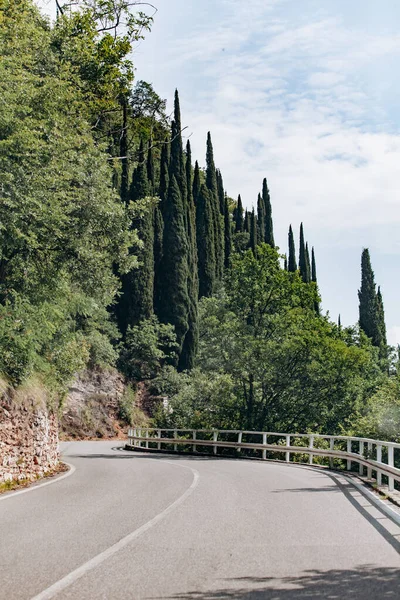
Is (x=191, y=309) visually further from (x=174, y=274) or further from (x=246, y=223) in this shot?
(x=246, y=223)

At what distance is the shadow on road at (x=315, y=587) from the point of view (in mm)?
5762

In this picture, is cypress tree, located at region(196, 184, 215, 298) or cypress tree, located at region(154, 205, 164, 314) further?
cypress tree, located at region(196, 184, 215, 298)

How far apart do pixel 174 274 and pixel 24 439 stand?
1762 inches

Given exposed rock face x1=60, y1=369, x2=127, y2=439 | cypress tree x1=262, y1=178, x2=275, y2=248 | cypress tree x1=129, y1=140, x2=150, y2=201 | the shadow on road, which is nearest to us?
the shadow on road

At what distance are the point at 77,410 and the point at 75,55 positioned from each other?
106ft

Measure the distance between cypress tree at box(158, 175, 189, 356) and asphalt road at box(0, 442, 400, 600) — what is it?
4710 cm

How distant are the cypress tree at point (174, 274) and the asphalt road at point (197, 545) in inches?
1854

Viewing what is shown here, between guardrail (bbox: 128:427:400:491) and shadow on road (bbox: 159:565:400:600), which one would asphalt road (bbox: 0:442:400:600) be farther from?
guardrail (bbox: 128:427:400:491)

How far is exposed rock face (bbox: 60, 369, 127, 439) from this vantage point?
173 feet

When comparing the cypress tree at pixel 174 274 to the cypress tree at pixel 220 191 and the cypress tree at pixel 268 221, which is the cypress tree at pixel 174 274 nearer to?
the cypress tree at pixel 220 191

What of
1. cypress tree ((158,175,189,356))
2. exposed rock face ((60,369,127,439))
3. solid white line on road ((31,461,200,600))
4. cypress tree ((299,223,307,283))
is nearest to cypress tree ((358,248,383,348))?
cypress tree ((299,223,307,283))

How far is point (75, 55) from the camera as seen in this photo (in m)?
26.2

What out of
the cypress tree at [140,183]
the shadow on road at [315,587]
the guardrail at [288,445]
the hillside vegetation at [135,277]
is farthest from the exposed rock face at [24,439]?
the cypress tree at [140,183]

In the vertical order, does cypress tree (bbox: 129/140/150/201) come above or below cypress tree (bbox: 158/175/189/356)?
above
